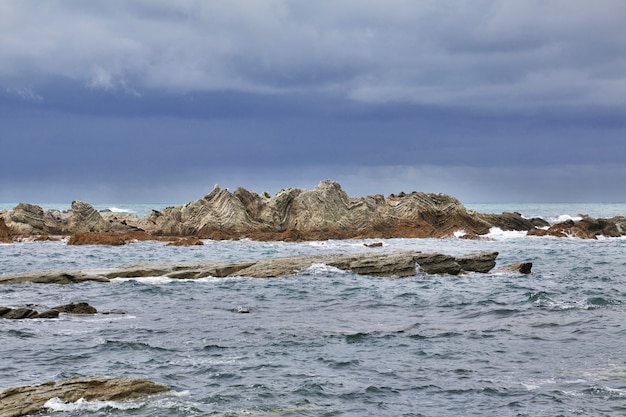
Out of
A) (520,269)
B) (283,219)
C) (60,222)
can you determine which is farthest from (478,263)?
(60,222)

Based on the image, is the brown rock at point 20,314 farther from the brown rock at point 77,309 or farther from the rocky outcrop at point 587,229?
the rocky outcrop at point 587,229

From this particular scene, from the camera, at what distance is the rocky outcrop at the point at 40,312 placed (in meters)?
26.2

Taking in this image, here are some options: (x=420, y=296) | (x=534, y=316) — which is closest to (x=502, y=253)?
(x=420, y=296)

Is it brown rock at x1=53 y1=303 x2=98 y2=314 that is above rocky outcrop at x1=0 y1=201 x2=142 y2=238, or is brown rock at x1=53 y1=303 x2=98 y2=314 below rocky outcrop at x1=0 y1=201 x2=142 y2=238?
below

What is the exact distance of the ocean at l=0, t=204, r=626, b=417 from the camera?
52.6 ft

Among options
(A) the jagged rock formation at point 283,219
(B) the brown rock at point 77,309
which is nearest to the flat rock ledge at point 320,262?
(B) the brown rock at point 77,309

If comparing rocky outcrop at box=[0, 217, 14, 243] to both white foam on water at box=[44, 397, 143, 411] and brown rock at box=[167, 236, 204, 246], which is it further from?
white foam on water at box=[44, 397, 143, 411]

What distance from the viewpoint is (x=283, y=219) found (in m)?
80.8

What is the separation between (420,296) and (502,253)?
1107 inches

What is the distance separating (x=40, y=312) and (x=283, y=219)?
2125 inches

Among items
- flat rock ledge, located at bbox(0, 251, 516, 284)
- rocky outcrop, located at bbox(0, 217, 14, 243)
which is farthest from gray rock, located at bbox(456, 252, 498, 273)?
rocky outcrop, located at bbox(0, 217, 14, 243)

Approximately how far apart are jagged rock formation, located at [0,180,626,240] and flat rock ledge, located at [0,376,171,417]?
58.6 m

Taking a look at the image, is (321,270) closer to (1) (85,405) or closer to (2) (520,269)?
(2) (520,269)

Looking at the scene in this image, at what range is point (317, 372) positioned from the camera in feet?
61.2
